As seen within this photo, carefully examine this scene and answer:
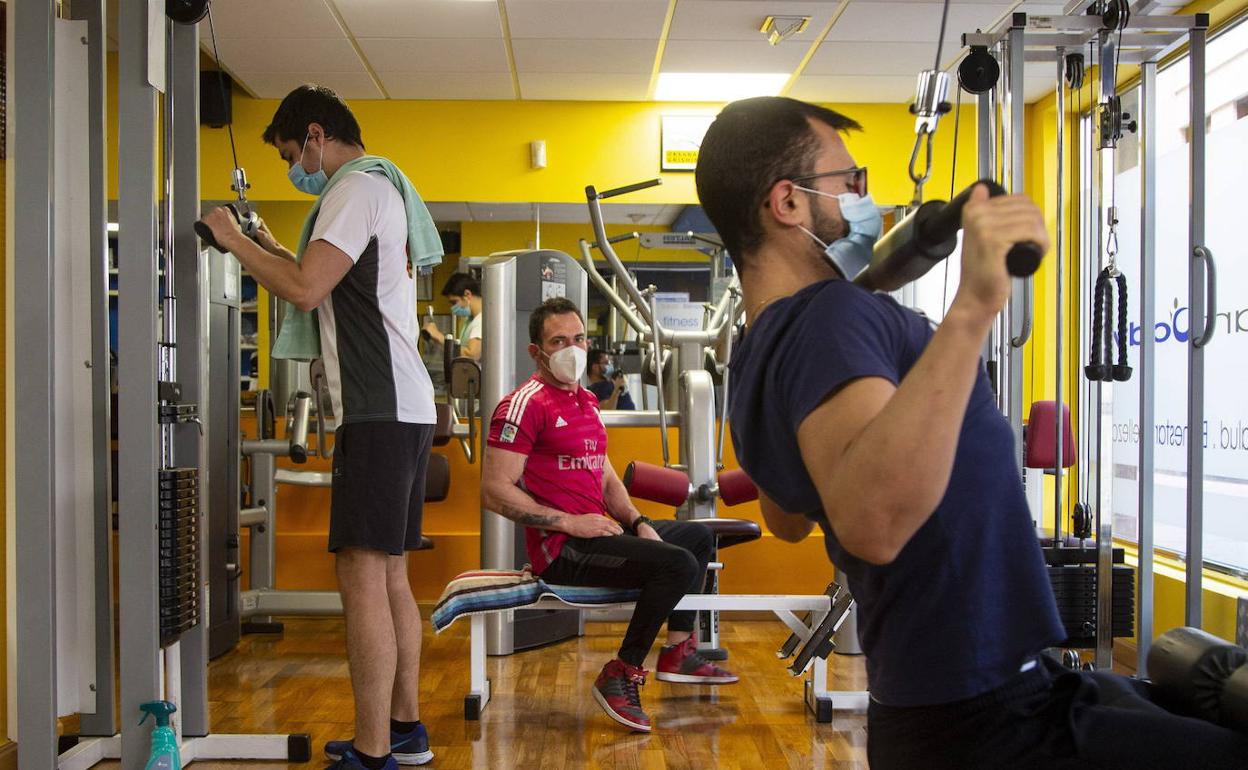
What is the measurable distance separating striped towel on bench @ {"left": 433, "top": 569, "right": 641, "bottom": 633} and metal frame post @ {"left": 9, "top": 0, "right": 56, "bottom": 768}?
100 centimetres

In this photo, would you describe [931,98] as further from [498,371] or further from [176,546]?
[498,371]

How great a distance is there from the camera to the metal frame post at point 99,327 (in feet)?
8.14

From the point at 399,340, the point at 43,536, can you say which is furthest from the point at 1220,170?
the point at 43,536

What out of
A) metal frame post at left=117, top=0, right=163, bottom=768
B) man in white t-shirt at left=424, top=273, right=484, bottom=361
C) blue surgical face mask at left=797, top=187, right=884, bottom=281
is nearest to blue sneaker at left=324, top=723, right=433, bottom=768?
metal frame post at left=117, top=0, right=163, bottom=768

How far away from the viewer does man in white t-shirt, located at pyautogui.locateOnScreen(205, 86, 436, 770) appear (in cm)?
220

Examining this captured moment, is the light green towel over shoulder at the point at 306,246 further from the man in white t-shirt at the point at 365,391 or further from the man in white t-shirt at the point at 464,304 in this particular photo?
the man in white t-shirt at the point at 464,304

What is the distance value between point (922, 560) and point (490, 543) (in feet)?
9.83

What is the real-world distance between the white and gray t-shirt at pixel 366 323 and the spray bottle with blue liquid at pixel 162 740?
0.69 m

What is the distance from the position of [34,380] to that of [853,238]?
1.81 meters

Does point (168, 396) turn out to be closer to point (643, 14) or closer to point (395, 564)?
point (395, 564)

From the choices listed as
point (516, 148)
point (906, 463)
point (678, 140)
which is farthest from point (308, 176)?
point (678, 140)

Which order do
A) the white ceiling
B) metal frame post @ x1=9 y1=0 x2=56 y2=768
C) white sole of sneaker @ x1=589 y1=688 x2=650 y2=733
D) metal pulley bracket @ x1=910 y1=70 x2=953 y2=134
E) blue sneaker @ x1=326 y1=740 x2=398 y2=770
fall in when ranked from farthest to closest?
the white ceiling, white sole of sneaker @ x1=589 y1=688 x2=650 y2=733, blue sneaker @ x1=326 y1=740 x2=398 y2=770, metal frame post @ x1=9 y1=0 x2=56 y2=768, metal pulley bracket @ x1=910 y1=70 x2=953 y2=134

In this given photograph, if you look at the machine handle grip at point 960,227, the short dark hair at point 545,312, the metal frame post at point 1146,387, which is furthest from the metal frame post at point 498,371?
the machine handle grip at point 960,227

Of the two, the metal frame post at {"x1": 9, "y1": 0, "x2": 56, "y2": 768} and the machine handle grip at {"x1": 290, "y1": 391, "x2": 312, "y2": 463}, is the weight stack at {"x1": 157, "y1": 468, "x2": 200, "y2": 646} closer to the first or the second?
the metal frame post at {"x1": 9, "y1": 0, "x2": 56, "y2": 768}
